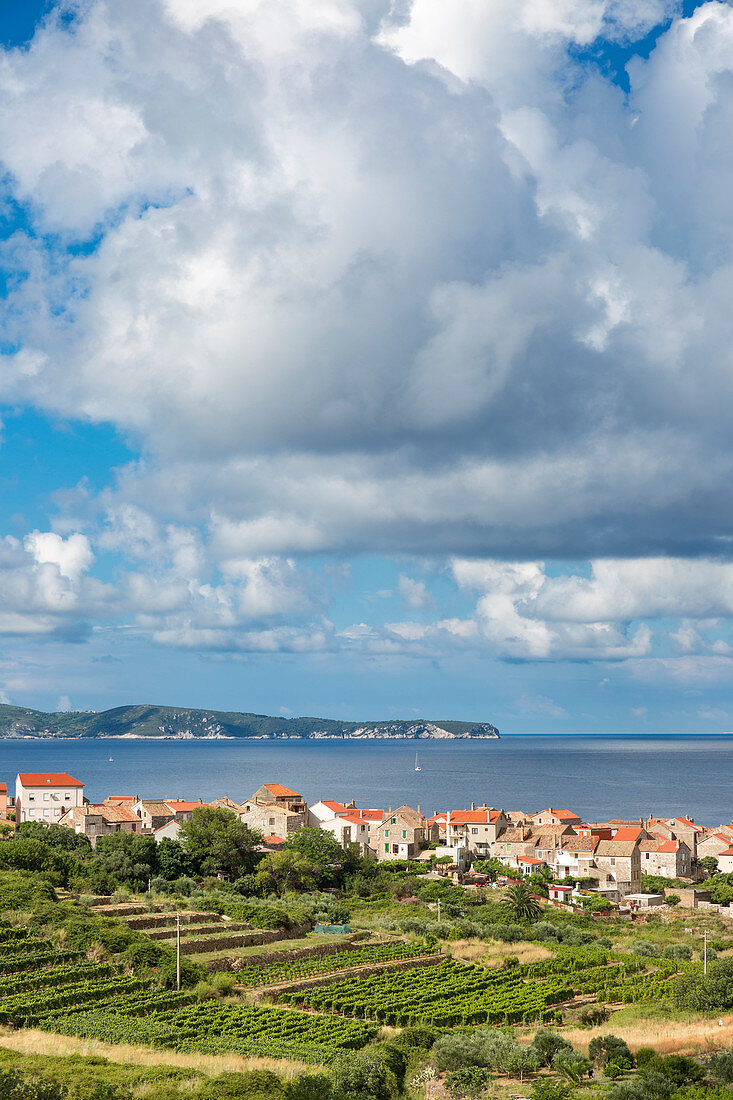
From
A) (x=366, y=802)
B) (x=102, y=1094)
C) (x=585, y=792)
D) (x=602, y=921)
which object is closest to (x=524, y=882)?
(x=602, y=921)

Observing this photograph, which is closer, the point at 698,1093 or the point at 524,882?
the point at 698,1093

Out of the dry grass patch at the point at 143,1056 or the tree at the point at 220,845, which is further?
the tree at the point at 220,845

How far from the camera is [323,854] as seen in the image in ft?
251

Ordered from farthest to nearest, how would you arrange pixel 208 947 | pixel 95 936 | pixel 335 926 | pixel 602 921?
pixel 602 921 < pixel 335 926 < pixel 208 947 < pixel 95 936

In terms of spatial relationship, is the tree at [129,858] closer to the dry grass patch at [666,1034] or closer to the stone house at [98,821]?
the stone house at [98,821]

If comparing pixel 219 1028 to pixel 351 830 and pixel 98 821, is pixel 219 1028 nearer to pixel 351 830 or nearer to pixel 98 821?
pixel 98 821

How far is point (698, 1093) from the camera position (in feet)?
96.5

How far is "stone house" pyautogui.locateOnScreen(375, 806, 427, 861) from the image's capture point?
87938 millimetres

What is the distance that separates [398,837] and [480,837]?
843 centimetres

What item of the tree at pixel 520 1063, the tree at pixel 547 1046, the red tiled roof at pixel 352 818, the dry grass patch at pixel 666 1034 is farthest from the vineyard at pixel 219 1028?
the red tiled roof at pixel 352 818

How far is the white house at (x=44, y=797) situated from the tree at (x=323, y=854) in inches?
886

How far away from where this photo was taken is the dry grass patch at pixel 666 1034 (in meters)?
36.3

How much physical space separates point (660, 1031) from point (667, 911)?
40018 mm

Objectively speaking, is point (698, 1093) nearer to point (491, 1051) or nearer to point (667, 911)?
point (491, 1051)
